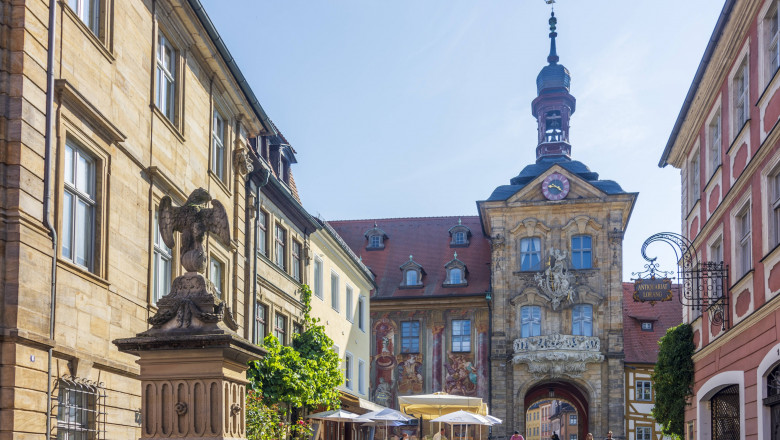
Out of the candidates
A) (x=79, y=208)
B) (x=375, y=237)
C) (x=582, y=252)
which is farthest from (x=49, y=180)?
(x=375, y=237)

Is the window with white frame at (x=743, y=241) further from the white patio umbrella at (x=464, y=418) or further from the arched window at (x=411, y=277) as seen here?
the arched window at (x=411, y=277)

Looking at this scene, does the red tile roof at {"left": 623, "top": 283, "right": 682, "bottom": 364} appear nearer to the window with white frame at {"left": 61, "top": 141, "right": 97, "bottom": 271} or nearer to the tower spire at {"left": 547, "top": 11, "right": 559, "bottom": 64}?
the tower spire at {"left": 547, "top": 11, "right": 559, "bottom": 64}

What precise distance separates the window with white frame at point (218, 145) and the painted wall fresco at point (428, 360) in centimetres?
2649

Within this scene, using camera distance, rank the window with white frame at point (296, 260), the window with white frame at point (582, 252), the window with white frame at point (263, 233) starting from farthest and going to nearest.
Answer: the window with white frame at point (582, 252) < the window with white frame at point (296, 260) < the window with white frame at point (263, 233)

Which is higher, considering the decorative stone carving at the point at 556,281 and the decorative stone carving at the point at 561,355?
the decorative stone carving at the point at 556,281

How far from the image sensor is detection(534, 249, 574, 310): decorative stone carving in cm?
4159

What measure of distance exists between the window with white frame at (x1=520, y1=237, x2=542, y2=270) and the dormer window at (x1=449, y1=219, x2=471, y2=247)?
564 centimetres

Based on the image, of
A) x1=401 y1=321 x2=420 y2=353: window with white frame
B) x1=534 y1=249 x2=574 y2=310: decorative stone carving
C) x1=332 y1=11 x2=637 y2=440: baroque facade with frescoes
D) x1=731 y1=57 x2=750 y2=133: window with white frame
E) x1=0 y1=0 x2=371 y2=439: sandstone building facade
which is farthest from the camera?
x1=401 y1=321 x2=420 y2=353: window with white frame

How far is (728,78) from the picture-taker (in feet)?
55.1

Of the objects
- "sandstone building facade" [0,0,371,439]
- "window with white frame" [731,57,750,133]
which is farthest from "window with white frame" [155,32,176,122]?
"window with white frame" [731,57,750,133]

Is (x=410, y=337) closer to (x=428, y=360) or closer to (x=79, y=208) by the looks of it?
(x=428, y=360)

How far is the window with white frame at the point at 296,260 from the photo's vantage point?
87.7ft

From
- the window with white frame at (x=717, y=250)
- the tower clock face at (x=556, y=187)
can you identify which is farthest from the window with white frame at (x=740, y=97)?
the tower clock face at (x=556, y=187)

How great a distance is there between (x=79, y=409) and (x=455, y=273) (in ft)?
114
